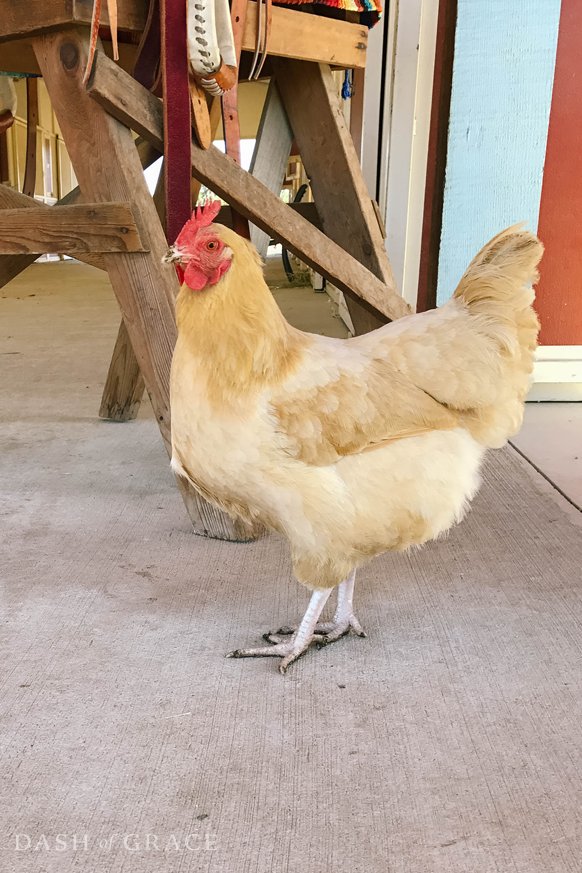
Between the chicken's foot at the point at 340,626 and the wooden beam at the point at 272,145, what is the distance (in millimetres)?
1254

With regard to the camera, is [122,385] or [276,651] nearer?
[276,651]

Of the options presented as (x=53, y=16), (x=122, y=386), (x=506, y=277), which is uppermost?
(x=53, y=16)

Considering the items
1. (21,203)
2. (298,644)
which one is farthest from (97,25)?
(298,644)

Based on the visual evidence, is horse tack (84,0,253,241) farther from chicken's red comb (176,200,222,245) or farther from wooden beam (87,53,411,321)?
chicken's red comb (176,200,222,245)

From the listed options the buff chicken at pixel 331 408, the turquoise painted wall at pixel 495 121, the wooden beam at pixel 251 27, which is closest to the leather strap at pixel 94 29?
the wooden beam at pixel 251 27

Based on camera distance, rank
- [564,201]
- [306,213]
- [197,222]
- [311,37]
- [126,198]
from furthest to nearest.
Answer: [564,201], [306,213], [311,37], [126,198], [197,222]

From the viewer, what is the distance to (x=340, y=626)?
4.96ft

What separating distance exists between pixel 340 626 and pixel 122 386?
67.0 inches

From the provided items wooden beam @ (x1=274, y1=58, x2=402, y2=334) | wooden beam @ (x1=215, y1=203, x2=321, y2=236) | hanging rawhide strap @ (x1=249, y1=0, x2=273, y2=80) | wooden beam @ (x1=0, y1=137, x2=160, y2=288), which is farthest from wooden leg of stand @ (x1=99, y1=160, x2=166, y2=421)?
hanging rawhide strap @ (x1=249, y1=0, x2=273, y2=80)

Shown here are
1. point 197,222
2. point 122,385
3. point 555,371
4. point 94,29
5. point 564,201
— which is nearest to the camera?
point 197,222

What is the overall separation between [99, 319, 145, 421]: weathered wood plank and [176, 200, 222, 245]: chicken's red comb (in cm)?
138

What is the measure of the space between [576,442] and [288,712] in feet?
6.57

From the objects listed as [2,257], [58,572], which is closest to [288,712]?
[58,572]

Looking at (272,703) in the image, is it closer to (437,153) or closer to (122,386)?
(122,386)
